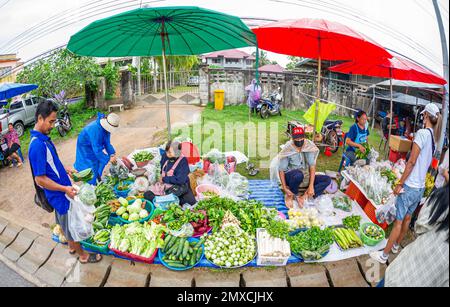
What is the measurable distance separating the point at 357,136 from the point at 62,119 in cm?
834

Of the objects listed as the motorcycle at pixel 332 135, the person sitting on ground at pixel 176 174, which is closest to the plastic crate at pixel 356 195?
the motorcycle at pixel 332 135

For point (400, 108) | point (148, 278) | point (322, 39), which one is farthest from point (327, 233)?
point (400, 108)

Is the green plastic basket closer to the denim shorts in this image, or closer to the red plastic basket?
the denim shorts

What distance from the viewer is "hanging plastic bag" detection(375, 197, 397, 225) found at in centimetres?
367

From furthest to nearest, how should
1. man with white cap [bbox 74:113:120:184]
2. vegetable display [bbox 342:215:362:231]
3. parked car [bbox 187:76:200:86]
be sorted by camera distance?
parked car [bbox 187:76:200:86]
man with white cap [bbox 74:113:120:184]
vegetable display [bbox 342:215:362:231]

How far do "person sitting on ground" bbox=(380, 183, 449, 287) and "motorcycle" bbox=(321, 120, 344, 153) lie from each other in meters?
5.31

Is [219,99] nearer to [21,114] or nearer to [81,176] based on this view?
[21,114]

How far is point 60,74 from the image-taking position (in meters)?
10.3

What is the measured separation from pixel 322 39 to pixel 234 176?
8.44 feet

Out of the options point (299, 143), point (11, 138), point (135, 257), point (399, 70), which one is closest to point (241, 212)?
point (299, 143)

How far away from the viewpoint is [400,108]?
9.48m

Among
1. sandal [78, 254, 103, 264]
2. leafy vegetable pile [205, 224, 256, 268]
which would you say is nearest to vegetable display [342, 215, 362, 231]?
leafy vegetable pile [205, 224, 256, 268]

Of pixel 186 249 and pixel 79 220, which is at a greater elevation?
pixel 79 220

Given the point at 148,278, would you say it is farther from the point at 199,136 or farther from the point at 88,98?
the point at 88,98
